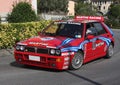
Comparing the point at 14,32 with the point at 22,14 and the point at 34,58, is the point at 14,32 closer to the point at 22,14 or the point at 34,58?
the point at 22,14

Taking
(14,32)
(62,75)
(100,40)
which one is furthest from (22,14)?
(62,75)

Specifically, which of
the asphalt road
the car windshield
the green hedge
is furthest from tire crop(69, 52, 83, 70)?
the green hedge

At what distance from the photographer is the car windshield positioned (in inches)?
457

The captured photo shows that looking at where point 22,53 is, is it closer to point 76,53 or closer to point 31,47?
point 31,47

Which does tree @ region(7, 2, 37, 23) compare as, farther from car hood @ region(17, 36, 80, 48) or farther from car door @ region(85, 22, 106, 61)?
car hood @ region(17, 36, 80, 48)

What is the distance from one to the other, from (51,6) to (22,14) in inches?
2105

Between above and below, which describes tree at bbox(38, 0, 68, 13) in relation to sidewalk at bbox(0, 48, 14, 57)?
below

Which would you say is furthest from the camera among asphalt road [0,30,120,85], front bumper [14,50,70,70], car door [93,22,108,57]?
car door [93,22,108,57]

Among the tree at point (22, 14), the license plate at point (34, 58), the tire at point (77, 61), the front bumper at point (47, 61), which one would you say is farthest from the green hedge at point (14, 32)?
the tire at point (77, 61)

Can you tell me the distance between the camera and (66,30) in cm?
1184

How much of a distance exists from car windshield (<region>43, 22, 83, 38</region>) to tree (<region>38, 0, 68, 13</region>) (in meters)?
60.8

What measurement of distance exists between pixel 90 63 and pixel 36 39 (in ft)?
7.43

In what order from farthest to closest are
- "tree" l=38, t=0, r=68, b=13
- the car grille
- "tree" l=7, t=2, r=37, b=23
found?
"tree" l=38, t=0, r=68, b=13
"tree" l=7, t=2, r=37, b=23
the car grille

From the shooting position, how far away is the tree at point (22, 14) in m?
20.6
